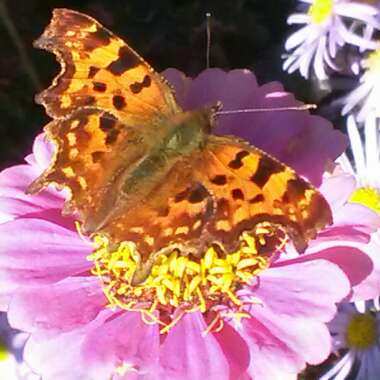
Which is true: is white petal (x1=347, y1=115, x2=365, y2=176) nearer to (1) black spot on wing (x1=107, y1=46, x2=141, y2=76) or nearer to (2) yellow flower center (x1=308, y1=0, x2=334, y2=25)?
(2) yellow flower center (x1=308, y1=0, x2=334, y2=25)

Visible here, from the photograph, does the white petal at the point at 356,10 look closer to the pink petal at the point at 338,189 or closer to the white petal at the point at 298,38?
the white petal at the point at 298,38

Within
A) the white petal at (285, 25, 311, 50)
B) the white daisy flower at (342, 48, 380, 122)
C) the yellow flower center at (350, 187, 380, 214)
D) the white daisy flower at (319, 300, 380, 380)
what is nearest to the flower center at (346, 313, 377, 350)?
the white daisy flower at (319, 300, 380, 380)

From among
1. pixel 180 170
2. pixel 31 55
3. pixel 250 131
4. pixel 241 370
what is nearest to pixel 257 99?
pixel 250 131

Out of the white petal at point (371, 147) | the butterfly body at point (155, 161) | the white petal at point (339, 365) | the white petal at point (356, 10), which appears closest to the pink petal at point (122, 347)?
the butterfly body at point (155, 161)

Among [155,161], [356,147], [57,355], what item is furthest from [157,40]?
[57,355]

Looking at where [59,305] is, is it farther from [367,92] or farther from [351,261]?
[367,92]
